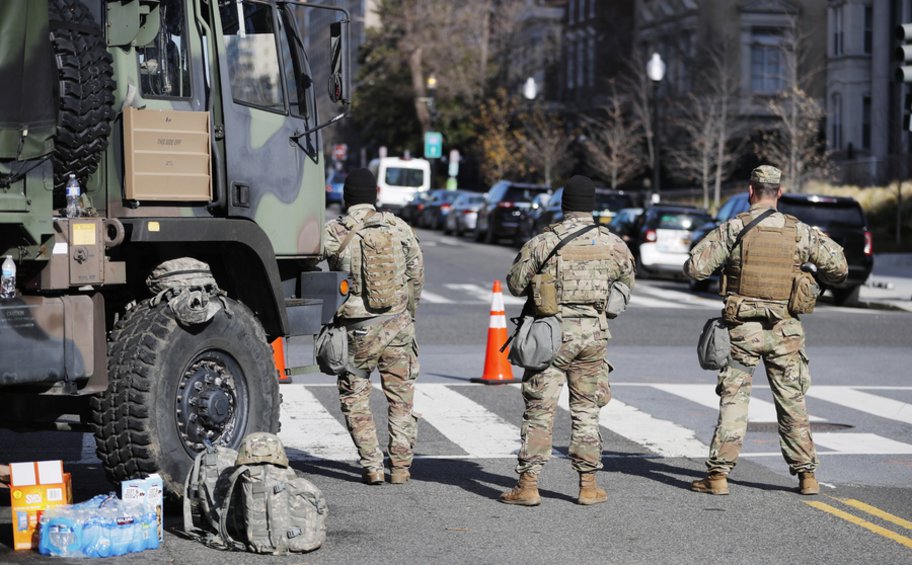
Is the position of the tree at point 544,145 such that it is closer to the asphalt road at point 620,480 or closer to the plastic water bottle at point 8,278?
the asphalt road at point 620,480

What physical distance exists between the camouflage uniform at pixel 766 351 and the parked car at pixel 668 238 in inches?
797

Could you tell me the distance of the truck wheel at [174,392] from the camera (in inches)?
300

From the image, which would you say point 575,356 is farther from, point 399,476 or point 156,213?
point 156,213

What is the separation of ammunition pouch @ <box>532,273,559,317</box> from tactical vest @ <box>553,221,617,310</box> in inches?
2.4

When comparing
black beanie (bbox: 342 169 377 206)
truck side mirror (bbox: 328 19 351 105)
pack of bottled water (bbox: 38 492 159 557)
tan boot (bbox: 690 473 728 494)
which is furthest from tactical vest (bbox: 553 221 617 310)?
pack of bottled water (bbox: 38 492 159 557)

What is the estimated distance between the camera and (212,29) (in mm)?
8383

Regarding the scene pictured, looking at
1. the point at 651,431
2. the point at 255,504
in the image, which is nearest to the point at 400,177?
the point at 651,431

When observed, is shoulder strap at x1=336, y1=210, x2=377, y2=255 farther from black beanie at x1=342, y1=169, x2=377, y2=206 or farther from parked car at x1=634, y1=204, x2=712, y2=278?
parked car at x1=634, y1=204, x2=712, y2=278

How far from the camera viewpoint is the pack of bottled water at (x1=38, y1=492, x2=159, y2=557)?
6859mm

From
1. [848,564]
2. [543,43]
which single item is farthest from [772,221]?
[543,43]

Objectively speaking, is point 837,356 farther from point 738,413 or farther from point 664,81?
point 664,81

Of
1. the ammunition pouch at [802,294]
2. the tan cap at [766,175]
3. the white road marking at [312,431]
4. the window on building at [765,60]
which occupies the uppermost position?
the window on building at [765,60]

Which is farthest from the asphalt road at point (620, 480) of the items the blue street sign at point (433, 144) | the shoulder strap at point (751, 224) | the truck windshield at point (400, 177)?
the blue street sign at point (433, 144)

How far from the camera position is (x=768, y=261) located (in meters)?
8.82
